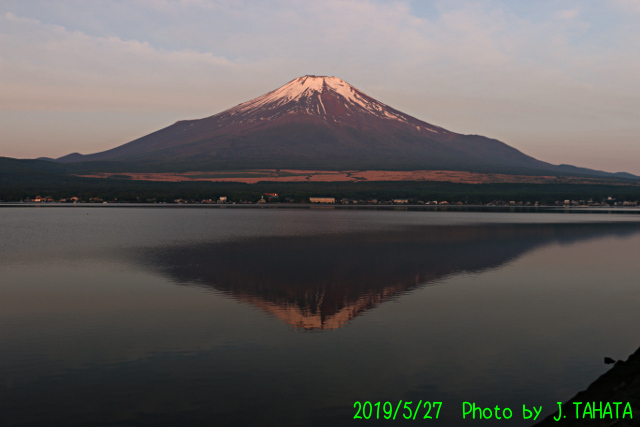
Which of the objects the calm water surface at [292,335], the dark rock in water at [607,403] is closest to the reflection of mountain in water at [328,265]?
the calm water surface at [292,335]

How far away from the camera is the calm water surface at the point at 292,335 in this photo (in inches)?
447

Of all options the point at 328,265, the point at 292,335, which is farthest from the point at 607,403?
the point at 328,265

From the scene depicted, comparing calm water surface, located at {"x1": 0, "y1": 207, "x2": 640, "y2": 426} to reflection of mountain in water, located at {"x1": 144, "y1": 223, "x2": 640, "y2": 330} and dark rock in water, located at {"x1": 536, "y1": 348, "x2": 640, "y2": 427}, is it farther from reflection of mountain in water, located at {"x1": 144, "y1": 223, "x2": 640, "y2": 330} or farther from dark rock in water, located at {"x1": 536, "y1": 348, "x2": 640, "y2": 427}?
dark rock in water, located at {"x1": 536, "y1": 348, "x2": 640, "y2": 427}

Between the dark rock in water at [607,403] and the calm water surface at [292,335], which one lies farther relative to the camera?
the calm water surface at [292,335]


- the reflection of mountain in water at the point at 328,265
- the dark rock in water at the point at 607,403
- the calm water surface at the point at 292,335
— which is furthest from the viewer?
the reflection of mountain in water at the point at 328,265

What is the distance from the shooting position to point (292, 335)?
16281mm

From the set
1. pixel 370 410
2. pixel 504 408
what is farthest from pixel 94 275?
pixel 504 408

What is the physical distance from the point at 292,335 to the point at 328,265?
15628mm

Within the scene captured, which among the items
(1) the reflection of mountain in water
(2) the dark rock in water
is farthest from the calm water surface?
(2) the dark rock in water

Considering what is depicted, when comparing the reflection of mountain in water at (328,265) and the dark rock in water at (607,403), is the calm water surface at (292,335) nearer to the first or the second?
the reflection of mountain in water at (328,265)

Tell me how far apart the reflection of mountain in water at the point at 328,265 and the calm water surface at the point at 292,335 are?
178mm

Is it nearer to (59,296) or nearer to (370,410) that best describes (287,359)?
(370,410)

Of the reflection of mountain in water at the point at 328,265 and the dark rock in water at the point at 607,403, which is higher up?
the dark rock in water at the point at 607,403

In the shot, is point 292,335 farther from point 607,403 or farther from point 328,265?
point 328,265
